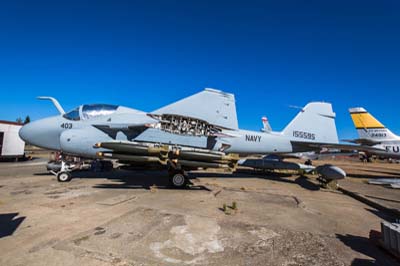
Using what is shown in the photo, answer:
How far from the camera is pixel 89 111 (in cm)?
827

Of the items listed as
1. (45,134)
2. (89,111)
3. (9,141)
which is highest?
(89,111)

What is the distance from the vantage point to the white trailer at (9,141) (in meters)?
16.5

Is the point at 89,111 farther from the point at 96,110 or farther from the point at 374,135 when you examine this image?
the point at 374,135

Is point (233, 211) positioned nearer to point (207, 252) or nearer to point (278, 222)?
point (278, 222)

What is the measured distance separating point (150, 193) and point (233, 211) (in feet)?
9.89

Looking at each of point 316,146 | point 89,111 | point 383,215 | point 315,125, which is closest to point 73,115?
point 89,111

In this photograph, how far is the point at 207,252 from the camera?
3086mm

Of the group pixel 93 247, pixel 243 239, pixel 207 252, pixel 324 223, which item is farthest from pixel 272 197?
pixel 93 247

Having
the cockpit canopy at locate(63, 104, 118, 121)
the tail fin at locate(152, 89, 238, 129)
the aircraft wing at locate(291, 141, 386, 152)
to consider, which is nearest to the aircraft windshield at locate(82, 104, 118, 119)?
the cockpit canopy at locate(63, 104, 118, 121)

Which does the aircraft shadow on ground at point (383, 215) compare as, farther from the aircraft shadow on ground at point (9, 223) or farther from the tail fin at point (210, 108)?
the aircraft shadow on ground at point (9, 223)

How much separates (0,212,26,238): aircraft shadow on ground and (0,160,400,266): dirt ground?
15mm

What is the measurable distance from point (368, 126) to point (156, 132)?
17.3 m

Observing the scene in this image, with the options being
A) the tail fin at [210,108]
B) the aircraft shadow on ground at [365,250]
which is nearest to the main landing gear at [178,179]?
the tail fin at [210,108]

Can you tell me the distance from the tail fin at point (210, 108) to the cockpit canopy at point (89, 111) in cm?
196
